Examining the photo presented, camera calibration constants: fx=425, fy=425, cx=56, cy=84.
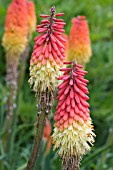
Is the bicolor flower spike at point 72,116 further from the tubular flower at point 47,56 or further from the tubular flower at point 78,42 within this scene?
the tubular flower at point 78,42

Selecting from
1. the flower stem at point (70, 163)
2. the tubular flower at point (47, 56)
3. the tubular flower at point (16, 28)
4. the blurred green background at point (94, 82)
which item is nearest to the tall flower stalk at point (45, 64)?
the tubular flower at point (47, 56)

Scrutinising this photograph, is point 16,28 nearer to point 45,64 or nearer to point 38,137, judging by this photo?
point 45,64

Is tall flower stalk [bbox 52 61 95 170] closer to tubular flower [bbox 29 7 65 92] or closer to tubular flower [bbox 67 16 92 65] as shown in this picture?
tubular flower [bbox 29 7 65 92]

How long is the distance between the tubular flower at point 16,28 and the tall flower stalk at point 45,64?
1.82 meters

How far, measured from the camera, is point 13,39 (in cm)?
519

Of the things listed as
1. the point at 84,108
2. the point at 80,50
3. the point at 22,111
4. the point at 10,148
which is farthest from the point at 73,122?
the point at 22,111

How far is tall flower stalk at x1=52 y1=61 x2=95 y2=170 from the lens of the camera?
9.89ft

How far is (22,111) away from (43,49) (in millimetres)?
3558

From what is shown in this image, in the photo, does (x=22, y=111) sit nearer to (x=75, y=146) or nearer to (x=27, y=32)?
(x=27, y=32)

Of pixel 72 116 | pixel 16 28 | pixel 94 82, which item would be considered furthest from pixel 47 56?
pixel 94 82

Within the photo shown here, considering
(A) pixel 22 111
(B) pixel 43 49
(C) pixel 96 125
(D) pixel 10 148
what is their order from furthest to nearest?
(C) pixel 96 125 → (A) pixel 22 111 → (D) pixel 10 148 → (B) pixel 43 49

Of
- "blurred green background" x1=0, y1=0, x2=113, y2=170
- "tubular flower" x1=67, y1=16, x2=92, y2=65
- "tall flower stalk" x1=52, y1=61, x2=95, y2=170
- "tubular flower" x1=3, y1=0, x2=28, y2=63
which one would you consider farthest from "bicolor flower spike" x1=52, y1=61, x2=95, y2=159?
"blurred green background" x1=0, y1=0, x2=113, y2=170

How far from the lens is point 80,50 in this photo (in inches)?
195

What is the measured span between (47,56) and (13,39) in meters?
2.02
